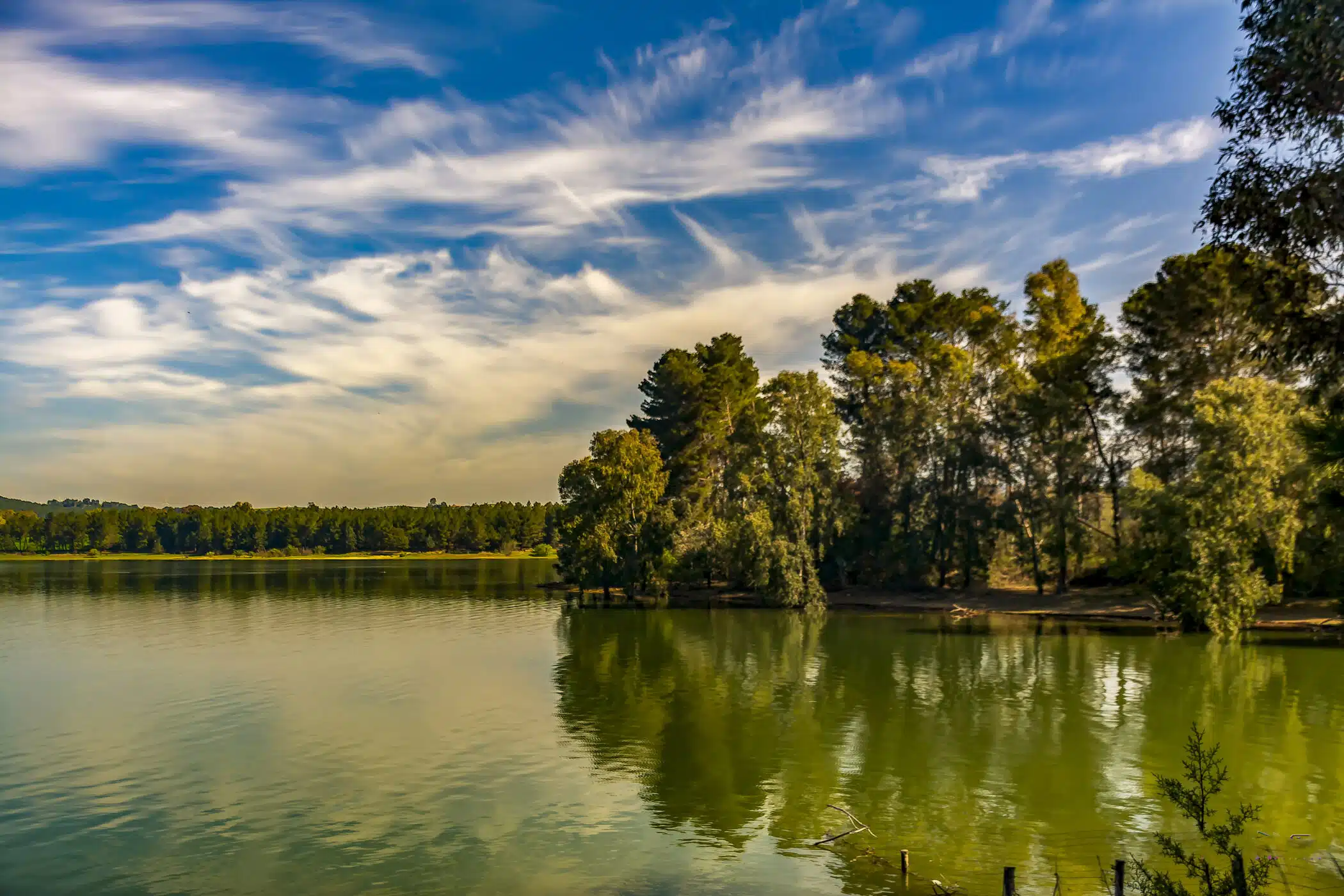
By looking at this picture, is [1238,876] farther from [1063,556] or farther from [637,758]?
[1063,556]

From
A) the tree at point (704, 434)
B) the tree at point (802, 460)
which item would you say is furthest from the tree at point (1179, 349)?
the tree at point (704, 434)

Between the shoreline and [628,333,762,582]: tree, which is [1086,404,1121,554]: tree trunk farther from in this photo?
[628,333,762,582]: tree

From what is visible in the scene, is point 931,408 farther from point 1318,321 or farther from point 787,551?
point 1318,321

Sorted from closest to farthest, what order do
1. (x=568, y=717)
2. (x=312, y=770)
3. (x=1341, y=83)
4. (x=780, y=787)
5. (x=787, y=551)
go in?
(x=1341, y=83)
(x=780, y=787)
(x=312, y=770)
(x=568, y=717)
(x=787, y=551)

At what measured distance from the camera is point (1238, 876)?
1300 centimetres

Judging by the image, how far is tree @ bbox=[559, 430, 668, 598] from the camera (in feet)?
266

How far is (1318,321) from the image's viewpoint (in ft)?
57.9

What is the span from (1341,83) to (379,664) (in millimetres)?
46213

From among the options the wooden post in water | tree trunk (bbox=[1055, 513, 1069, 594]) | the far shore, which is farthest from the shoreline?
the wooden post in water

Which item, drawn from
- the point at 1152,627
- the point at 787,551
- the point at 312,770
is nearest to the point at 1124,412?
the point at 1152,627

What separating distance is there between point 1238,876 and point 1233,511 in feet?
150

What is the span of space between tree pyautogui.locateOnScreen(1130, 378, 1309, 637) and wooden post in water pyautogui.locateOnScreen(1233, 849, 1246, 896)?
43.4 metres

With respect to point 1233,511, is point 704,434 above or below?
above

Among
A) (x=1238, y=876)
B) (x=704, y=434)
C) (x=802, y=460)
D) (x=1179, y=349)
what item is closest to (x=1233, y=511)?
(x=1179, y=349)
